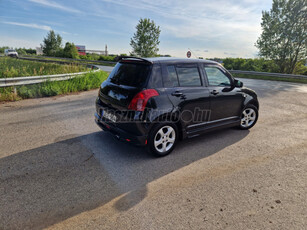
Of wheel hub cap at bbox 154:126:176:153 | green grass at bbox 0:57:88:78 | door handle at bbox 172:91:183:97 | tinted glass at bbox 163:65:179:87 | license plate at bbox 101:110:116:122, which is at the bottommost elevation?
wheel hub cap at bbox 154:126:176:153

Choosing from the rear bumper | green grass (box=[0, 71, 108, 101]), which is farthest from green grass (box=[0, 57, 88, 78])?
the rear bumper

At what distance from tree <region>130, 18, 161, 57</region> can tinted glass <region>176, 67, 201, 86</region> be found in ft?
104

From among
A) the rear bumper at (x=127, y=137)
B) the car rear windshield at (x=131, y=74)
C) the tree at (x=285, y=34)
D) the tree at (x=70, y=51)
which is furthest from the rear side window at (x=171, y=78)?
the tree at (x=70, y=51)

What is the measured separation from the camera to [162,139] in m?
4.07

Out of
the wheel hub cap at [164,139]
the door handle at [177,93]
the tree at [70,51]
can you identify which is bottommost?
the wheel hub cap at [164,139]

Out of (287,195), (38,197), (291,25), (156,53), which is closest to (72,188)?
(38,197)

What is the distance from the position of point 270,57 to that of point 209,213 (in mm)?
26820

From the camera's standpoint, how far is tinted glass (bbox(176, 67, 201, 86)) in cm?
425

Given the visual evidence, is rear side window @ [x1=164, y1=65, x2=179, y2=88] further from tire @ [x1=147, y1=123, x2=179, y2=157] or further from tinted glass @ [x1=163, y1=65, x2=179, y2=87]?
tire @ [x1=147, y1=123, x2=179, y2=157]

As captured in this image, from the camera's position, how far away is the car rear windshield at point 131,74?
12.6 ft

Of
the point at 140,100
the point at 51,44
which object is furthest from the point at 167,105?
the point at 51,44

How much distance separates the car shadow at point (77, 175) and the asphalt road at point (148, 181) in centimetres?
1

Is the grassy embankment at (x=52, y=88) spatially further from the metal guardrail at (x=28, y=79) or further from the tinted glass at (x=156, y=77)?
the tinted glass at (x=156, y=77)

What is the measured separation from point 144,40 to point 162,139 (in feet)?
110
